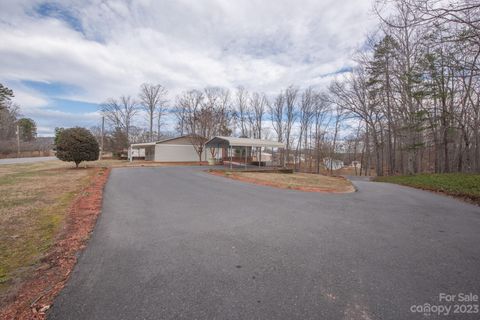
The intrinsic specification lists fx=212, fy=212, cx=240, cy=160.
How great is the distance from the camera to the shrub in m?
15.0

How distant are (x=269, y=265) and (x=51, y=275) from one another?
2.58 m

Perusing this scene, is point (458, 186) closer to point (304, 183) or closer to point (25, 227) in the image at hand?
point (304, 183)

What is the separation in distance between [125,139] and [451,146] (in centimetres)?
4327

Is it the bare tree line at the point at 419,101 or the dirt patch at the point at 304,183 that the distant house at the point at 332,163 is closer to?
the bare tree line at the point at 419,101

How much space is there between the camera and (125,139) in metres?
37.9

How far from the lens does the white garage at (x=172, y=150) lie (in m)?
27.0

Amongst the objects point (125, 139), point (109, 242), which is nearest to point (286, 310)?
point (109, 242)

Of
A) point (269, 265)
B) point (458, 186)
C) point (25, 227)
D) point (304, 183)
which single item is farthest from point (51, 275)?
point (458, 186)

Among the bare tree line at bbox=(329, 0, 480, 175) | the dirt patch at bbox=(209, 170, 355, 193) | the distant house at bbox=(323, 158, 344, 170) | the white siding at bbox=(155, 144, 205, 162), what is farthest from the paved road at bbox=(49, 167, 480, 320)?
the distant house at bbox=(323, 158, 344, 170)

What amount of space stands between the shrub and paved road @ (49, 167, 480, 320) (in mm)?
13231

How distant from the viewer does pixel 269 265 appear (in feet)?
8.88

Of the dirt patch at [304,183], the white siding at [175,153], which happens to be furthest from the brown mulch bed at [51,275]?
the white siding at [175,153]

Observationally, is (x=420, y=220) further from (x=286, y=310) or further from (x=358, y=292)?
(x=286, y=310)

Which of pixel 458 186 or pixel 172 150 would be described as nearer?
pixel 458 186
